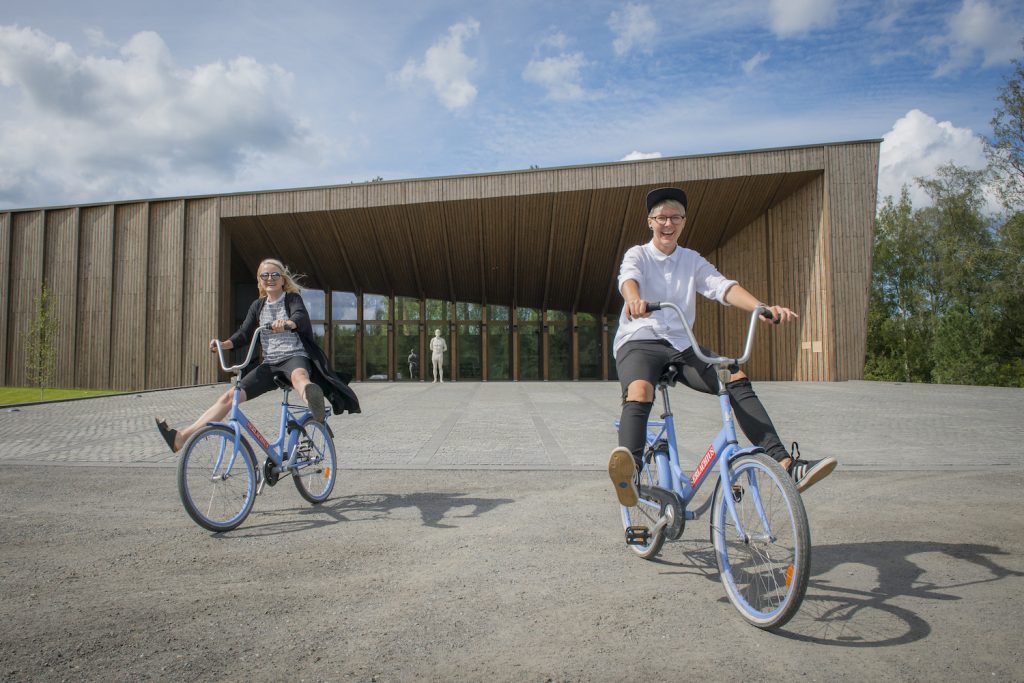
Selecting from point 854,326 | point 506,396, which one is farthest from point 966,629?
point 854,326

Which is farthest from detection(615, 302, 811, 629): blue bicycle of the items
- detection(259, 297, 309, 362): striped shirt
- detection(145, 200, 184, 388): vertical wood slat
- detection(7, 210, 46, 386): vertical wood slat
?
detection(7, 210, 46, 386): vertical wood slat

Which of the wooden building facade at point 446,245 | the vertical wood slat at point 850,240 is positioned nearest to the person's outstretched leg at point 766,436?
the wooden building facade at point 446,245

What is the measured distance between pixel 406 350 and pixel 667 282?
2649cm

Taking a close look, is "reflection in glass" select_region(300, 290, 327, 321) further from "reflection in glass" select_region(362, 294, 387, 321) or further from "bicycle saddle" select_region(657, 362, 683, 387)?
"bicycle saddle" select_region(657, 362, 683, 387)

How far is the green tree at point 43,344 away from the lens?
21.5 metres

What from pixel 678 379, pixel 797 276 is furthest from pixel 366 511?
pixel 797 276

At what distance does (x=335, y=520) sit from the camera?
451 centimetres

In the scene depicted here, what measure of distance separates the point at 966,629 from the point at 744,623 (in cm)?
79

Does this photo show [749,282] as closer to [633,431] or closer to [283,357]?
[283,357]

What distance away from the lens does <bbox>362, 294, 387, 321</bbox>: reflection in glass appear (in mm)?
29297

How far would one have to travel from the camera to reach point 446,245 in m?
25.9

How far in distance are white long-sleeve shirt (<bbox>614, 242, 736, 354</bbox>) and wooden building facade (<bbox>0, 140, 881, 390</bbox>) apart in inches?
744

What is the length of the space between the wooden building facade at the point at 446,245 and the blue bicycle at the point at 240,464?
18.4 m

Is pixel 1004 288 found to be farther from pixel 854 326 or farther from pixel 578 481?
pixel 578 481
